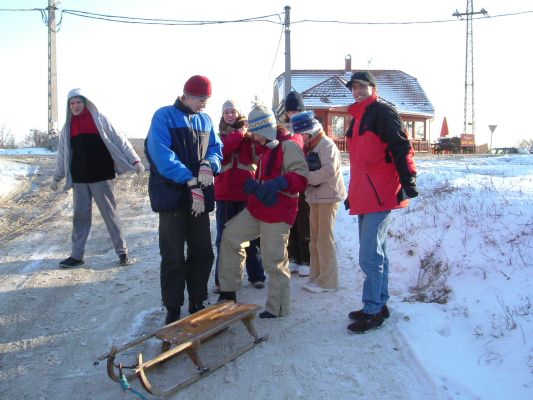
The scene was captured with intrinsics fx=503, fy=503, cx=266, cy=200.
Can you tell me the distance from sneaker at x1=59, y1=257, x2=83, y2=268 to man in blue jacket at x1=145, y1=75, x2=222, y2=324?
2186mm

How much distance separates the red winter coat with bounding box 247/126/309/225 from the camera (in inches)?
169

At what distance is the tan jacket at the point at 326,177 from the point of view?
16.4ft

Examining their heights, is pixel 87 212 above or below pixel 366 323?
above

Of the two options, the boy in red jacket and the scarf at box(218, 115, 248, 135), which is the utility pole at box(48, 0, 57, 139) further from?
the boy in red jacket

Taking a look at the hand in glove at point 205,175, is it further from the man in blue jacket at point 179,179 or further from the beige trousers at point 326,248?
the beige trousers at point 326,248

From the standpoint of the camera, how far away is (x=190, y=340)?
3312mm

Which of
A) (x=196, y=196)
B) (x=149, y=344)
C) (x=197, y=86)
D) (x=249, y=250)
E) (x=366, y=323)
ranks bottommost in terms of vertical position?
(x=149, y=344)

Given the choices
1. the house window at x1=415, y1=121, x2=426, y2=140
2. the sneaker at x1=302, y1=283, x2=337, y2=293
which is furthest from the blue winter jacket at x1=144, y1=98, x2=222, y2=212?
the house window at x1=415, y1=121, x2=426, y2=140

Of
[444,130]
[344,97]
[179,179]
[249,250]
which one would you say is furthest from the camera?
[444,130]

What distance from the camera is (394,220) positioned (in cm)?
654

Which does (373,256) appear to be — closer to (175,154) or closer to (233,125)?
(175,154)

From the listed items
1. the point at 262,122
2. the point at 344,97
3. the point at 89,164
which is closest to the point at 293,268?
the point at 262,122

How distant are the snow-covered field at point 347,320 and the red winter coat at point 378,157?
101 centimetres

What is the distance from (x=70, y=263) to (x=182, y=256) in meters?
2.32
